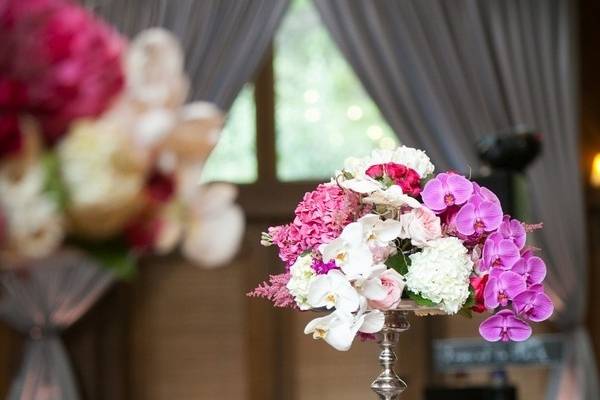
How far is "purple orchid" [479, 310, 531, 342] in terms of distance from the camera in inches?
81.9

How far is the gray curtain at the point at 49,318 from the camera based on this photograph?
5.92 meters

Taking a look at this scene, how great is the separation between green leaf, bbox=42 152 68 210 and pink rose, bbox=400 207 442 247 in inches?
47.8

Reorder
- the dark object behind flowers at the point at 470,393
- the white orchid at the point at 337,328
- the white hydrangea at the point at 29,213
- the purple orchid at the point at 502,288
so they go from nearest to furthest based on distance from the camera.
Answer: the white hydrangea at the point at 29,213 → the white orchid at the point at 337,328 → the purple orchid at the point at 502,288 → the dark object behind flowers at the point at 470,393

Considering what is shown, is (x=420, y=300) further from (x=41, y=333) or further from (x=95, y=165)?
(x=41, y=333)

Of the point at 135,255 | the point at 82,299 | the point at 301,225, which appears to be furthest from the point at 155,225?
the point at 82,299

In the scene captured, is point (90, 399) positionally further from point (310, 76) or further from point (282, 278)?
point (282, 278)

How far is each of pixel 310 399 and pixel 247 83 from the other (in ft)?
5.89

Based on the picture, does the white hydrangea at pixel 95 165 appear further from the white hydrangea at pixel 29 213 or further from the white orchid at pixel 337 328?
the white orchid at pixel 337 328

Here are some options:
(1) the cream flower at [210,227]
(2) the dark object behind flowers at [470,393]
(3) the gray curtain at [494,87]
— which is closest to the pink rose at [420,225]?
(1) the cream flower at [210,227]

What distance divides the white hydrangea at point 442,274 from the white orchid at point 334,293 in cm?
14

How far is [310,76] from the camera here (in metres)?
6.64

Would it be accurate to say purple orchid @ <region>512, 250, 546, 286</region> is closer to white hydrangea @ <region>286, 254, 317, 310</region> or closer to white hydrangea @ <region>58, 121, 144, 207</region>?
white hydrangea @ <region>286, 254, 317, 310</region>

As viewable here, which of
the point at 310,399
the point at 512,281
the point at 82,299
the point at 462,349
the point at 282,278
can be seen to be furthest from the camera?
the point at 310,399

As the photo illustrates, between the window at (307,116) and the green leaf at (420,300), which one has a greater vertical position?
the window at (307,116)
